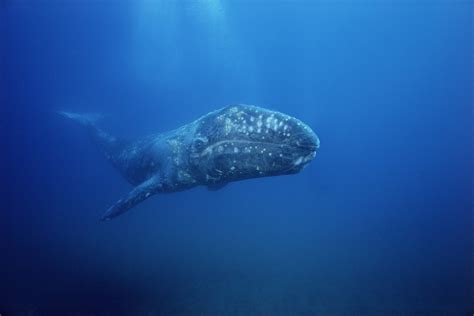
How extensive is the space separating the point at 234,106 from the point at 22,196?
34.8 m

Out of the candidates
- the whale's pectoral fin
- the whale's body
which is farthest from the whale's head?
the whale's pectoral fin

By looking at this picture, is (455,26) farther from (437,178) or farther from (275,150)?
(275,150)

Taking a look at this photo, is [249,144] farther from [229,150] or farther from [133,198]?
[133,198]

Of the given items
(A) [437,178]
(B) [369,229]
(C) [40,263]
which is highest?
(C) [40,263]

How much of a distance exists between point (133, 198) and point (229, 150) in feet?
10.4

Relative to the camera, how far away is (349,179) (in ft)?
171

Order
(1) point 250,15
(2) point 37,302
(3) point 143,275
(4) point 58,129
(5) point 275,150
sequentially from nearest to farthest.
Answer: (5) point 275,150 → (2) point 37,302 → (3) point 143,275 → (4) point 58,129 → (1) point 250,15

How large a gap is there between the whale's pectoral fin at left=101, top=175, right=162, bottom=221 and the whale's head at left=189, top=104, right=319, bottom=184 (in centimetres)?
153

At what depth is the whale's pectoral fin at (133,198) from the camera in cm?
745

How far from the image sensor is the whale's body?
18.0 feet

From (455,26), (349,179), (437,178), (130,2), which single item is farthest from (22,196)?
(455,26)

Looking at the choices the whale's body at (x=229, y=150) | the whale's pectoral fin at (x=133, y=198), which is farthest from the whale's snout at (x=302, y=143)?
the whale's pectoral fin at (x=133, y=198)

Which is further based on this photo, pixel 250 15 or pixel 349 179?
pixel 349 179

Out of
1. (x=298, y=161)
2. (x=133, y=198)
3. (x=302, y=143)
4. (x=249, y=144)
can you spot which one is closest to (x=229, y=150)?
(x=249, y=144)
